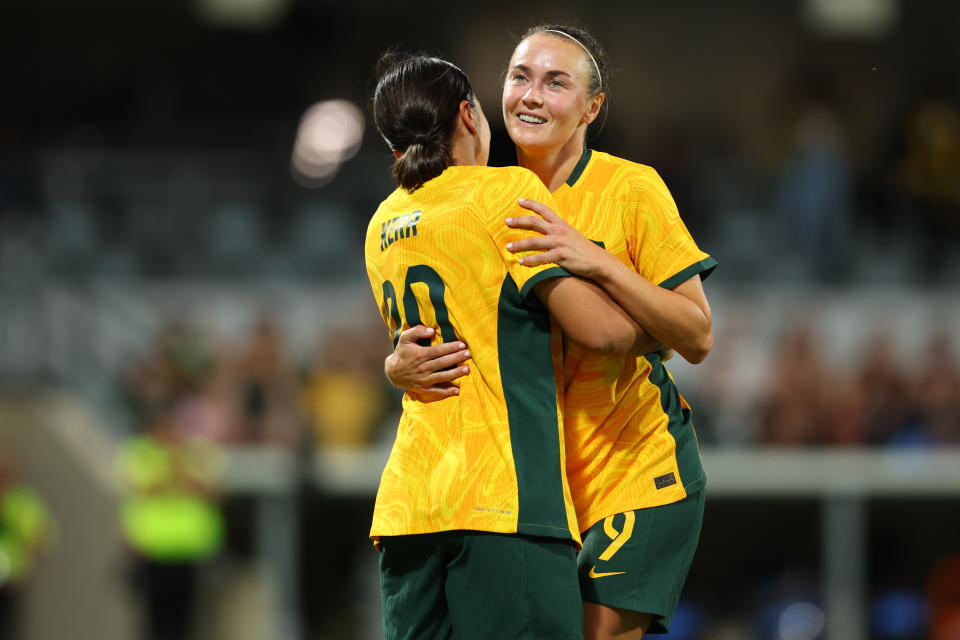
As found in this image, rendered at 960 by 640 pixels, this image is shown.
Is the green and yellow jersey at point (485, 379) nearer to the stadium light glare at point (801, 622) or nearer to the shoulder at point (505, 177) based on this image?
the shoulder at point (505, 177)

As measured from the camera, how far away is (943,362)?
8711 millimetres

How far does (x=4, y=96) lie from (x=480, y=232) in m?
13.2

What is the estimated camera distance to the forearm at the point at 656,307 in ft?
9.11

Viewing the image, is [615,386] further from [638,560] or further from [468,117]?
[468,117]

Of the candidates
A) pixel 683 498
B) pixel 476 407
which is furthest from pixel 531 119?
pixel 683 498

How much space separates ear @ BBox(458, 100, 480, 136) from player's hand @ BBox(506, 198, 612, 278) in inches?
9.0

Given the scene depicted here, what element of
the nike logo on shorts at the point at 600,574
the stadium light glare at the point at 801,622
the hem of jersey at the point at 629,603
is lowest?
the stadium light glare at the point at 801,622

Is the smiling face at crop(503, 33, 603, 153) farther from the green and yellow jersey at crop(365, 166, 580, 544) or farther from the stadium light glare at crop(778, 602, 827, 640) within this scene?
the stadium light glare at crop(778, 602, 827, 640)

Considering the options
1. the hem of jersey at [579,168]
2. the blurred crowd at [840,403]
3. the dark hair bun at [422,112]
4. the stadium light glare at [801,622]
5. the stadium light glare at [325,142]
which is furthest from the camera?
the stadium light glare at [325,142]

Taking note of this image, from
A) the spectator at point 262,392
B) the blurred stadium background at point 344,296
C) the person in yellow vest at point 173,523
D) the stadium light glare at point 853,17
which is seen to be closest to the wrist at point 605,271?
the blurred stadium background at point 344,296

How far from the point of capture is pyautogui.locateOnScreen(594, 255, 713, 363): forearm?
2777 mm

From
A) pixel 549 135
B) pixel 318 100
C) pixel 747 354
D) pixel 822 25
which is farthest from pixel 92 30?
pixel 549 135

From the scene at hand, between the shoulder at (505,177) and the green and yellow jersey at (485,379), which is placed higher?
the shoulder at (505,177)

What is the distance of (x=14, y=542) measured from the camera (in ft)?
28.2
